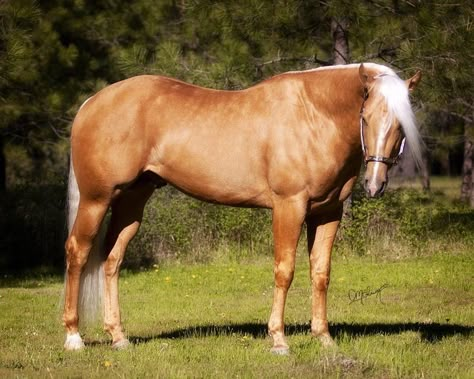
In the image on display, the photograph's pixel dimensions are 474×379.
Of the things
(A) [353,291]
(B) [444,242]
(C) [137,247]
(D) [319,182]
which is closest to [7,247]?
(C) [137,247]

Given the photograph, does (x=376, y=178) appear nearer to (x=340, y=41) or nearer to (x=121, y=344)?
(x=121, y=344)

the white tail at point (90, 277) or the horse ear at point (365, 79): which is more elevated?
the horse ear at point (365, 79)

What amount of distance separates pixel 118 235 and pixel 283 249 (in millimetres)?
1558

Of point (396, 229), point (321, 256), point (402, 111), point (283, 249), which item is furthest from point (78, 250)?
point (396, 229)

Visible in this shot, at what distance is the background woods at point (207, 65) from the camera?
11.8 meters

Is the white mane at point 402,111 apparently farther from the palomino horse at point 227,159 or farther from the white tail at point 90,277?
the white tail at point 90,277

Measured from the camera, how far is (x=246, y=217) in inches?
510

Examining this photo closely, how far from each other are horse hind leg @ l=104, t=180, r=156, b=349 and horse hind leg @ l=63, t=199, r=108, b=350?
0.82 feet

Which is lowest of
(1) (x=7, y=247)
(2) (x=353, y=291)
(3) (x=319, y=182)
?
(1) (x=7, y=247)

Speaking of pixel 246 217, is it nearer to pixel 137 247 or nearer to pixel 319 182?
pixel 137 247

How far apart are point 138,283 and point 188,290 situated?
978 millimetres

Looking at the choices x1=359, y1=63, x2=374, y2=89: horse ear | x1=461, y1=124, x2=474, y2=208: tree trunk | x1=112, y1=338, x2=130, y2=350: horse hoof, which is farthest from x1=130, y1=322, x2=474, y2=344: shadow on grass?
x1=461, y1=124, x2=474, y2=208: tree trunk

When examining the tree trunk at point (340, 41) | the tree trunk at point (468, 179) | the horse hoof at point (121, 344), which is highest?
the tree trunk at point (340, 41)
